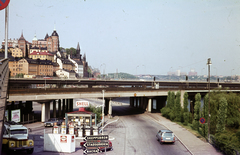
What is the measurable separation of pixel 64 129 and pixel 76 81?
7395cm

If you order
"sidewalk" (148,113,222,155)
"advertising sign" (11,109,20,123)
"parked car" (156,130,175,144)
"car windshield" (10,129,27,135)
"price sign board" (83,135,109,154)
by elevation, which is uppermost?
"car windshield" (10,129,27,135)

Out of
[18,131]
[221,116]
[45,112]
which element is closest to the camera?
[18,131]

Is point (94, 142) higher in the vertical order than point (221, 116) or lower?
lower

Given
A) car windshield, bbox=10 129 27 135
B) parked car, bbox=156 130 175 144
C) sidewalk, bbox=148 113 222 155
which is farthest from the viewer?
parked car, bbox=156 130 175 144

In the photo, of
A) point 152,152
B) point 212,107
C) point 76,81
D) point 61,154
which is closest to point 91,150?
point 61,154

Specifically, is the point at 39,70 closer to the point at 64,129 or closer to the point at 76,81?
the point at 76,81

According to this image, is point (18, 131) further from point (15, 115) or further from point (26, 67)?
point (26, 67)

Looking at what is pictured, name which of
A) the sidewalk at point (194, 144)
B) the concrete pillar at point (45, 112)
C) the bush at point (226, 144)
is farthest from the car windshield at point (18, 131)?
the concrete pillar at point (45, 112)

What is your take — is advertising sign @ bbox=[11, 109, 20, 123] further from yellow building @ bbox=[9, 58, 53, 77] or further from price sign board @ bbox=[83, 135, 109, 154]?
yellow building @ bbox=[9, 58, 53, 77]

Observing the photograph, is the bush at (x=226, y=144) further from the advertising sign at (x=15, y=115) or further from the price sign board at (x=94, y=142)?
the advertising sign at (x=15, y=115)

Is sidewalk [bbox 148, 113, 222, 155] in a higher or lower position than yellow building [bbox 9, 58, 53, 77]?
lower

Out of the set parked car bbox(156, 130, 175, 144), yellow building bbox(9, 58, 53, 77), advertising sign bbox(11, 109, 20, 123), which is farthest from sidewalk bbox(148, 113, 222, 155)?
yellow building bbox(9, 58, 53, 77)

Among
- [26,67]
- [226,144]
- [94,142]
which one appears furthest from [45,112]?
[26,67]

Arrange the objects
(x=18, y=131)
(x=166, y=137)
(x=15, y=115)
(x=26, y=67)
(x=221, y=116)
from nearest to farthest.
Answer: (x=18, y=131) < (x=166, y=137) < (x=221, y=116) < (x=15, y=115) < (x=26, y=67)
